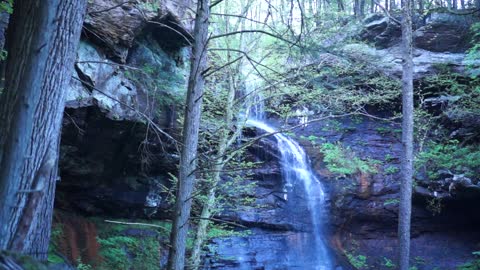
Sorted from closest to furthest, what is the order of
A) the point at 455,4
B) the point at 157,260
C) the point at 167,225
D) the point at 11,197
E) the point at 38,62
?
the point at 11,197 < the point at 38,62 < the point at 157,260 < the point at 167,225 < the point at 455,4

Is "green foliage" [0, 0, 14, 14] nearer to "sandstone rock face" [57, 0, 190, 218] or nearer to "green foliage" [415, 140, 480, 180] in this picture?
"sandstone rock face" [57, 0, 190, 218]

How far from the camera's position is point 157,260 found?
1121 centimetres

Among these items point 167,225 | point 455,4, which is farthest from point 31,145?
point 455,4

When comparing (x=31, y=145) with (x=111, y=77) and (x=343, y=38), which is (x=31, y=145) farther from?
(x=343, y=38)

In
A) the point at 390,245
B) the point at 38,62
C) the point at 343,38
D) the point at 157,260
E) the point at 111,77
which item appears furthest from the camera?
the point at 343,38

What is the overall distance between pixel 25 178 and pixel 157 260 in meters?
8.51

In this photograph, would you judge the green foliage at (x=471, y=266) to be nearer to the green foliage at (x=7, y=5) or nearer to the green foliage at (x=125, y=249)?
the green foliage at (x=125, y=249)

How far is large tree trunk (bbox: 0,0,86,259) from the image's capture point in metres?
3.27

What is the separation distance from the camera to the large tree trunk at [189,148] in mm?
4762

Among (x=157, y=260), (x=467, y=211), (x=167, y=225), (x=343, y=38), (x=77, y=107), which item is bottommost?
(x=157, y=260)

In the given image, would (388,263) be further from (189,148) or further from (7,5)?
(7,5)

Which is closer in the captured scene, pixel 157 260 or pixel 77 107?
pixel 77 107

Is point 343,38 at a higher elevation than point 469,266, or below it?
higher

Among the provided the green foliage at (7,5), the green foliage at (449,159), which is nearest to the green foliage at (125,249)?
the green foliage at (7,5)
